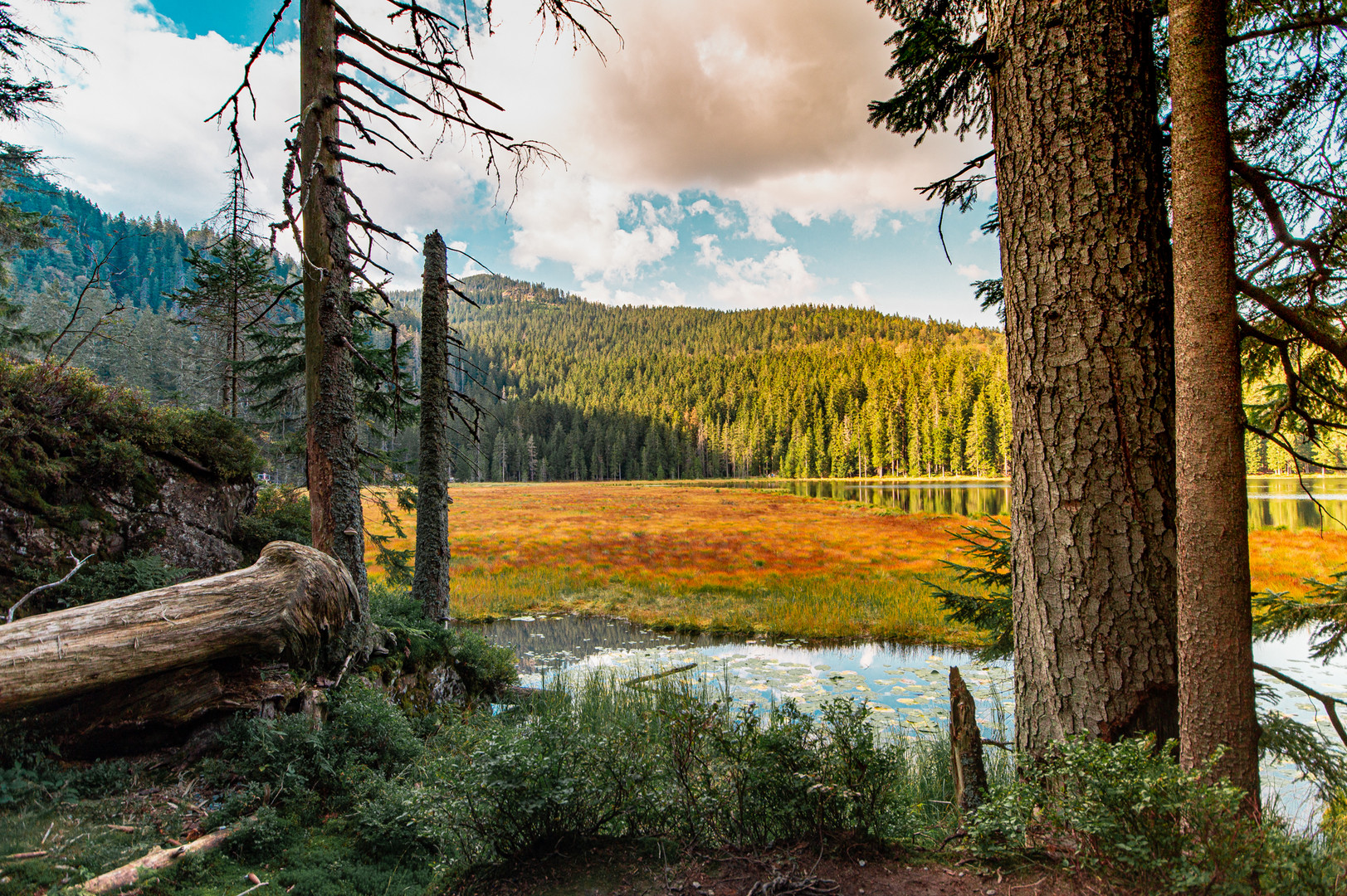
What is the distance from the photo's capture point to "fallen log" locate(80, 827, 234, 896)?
2.44 metres

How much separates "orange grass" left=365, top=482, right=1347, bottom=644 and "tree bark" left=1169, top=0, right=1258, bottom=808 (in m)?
7.50

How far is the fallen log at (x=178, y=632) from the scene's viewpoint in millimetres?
3279

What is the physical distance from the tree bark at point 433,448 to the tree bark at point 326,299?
3103mm

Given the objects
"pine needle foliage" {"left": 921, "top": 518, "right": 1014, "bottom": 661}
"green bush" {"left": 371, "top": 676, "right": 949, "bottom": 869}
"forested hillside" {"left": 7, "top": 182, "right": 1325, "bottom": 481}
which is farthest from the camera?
"forested hillside" {"left": 7, "top": 182, "right": 1325, "bottom": 481}

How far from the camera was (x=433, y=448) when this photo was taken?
343 inches

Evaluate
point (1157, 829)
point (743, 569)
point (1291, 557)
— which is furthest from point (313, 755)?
point (1291, 557)

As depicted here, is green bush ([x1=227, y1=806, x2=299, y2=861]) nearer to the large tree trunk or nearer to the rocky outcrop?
the rocky outcrop

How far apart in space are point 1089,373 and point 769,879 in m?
2.48

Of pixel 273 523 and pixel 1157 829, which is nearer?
pixel 1157 829

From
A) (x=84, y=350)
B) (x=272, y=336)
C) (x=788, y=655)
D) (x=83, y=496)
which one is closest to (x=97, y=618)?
(x=83, y=496)

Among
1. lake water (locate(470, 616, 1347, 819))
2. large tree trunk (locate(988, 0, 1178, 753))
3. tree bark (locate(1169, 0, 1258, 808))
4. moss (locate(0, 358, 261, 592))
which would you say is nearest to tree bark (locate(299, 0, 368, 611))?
moss (locate(0, 358, 261, 592))

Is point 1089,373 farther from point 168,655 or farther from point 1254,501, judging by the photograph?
point 1254,501

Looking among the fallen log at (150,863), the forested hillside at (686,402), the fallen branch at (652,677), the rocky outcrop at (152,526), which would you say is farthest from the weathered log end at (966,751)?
the forested hillside at (686,402)

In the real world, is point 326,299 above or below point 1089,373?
above
